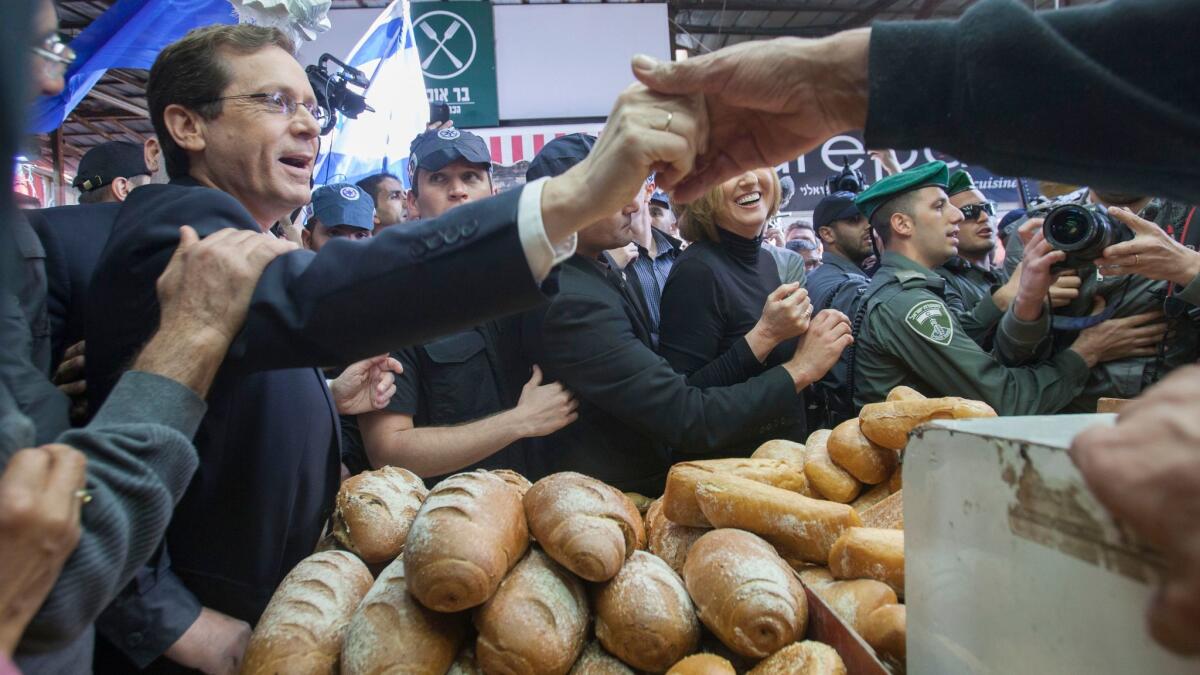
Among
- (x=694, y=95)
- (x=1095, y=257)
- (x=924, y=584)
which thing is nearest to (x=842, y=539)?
(x=924, y=584)

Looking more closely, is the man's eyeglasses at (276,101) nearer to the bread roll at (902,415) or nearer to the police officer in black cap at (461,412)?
the police officer in black cap at (461,412)

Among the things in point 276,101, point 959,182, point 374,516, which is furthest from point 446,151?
point 959,182

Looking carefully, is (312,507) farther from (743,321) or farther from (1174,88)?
(1174,88)

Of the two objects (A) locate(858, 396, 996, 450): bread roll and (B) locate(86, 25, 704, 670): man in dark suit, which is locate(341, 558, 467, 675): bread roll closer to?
(B) locate(86, 25, 704, 670): man in dark suit

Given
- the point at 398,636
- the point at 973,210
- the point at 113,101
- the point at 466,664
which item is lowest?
the point at 466,664

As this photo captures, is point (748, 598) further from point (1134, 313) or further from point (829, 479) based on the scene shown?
point (1134, 313)

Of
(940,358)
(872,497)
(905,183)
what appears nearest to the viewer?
(872,497)

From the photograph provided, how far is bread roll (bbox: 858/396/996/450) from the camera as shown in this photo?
5.17 ft

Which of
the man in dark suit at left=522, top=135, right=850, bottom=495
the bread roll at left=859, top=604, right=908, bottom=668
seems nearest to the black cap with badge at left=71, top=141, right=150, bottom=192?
the man in dark suit at left=522, top=135, right=850, bottom=495

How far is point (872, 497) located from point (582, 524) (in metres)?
0.80

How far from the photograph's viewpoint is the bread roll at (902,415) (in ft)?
5.17

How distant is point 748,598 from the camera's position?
1165mm

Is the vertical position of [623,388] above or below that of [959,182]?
below

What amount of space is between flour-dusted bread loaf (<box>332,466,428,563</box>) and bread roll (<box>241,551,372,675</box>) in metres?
0.10
